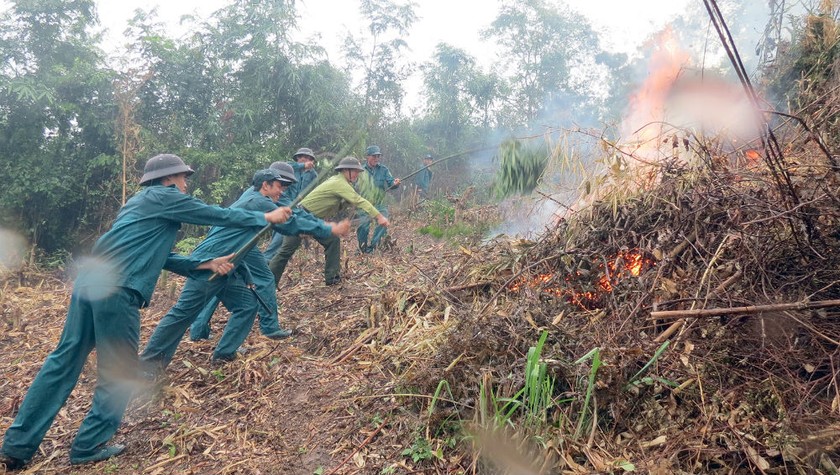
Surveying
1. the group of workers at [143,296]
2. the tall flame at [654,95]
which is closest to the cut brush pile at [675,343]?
the tall flame at [654,95]

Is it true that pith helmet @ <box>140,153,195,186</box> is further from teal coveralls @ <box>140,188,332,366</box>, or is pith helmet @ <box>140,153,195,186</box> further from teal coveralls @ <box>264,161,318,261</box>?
teal coveralls @ <box>264,161,318,261</box>

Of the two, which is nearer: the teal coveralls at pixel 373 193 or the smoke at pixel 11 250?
the teal coveralls at pixel 373 193

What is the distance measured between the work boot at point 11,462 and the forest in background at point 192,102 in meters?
5.67

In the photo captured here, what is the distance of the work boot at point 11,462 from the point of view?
3.14 metres

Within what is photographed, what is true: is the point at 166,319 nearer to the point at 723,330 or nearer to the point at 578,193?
the point at 578,193

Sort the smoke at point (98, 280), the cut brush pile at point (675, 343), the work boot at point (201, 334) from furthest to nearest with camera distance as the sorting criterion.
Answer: the work boot at point (201, 334) < the smoke at point (98, 280) < the cut brush pile at point (675, 343)

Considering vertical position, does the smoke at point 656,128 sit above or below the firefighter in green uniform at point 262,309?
above

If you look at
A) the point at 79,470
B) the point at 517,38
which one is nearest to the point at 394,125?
the point at 517,38

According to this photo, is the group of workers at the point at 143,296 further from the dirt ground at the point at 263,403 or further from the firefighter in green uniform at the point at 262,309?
the dirt ground at the point at 263,403

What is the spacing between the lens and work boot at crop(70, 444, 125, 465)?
322 centimetres

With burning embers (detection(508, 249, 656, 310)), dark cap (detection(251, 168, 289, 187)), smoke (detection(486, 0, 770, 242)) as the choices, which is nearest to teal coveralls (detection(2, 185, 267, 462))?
dark cap (detection(251, 168, 289, 187))

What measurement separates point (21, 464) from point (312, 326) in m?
2.53

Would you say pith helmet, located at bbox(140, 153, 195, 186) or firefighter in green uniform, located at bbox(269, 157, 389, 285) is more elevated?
pith helmet, located at bbox(140, 153, 195, 186)

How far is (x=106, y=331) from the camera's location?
131 inches
